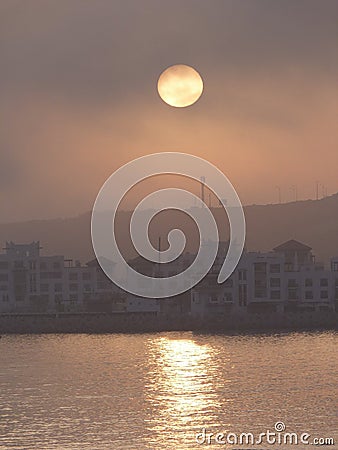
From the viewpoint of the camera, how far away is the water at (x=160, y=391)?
2244cm

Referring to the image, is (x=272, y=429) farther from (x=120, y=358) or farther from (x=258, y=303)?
(x=258, y=303)

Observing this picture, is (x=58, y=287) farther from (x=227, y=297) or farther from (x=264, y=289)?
(x=264, y=289)

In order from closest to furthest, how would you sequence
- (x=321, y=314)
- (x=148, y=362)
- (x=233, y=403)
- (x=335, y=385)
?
(x=233, y=403) → (x=335, y=385) → (x=148, y=362) → (x=321, y=314)

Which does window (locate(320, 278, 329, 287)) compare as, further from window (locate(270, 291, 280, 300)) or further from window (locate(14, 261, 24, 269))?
window (locate(14, 261, 24, 269))

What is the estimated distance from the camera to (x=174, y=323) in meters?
54.6

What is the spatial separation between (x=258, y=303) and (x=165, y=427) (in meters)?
35.6

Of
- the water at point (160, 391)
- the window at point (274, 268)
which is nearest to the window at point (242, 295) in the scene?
the window at point (274, 268)

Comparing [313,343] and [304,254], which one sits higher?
[304,254]

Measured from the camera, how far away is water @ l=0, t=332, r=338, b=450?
22438mm

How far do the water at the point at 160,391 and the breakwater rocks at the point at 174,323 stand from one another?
737 cm

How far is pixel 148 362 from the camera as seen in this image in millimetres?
37469

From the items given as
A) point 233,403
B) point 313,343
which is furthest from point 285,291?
point 233,403

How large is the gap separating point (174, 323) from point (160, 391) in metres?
25.6

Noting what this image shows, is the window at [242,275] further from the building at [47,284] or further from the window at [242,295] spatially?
the building at [47,284]
